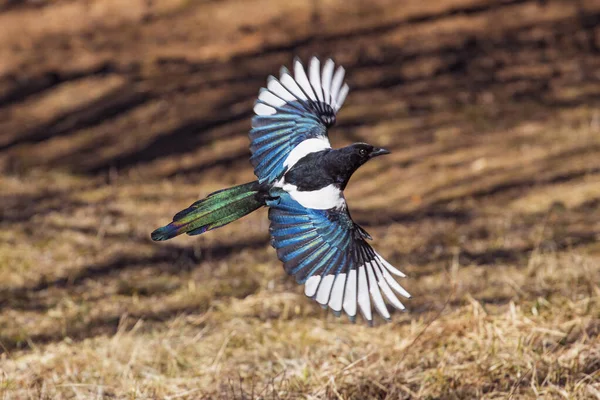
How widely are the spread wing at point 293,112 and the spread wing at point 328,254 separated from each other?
0.25 m

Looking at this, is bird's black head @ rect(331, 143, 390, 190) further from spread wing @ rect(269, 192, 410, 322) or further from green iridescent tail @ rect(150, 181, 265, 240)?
green iridescent tail @ rect(150, 181, 265, 240)

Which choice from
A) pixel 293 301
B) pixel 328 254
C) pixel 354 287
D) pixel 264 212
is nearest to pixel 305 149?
pixel 328 254

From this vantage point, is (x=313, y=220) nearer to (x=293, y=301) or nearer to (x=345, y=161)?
(x=345, y=161)

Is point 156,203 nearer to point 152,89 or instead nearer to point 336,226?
point 152,89

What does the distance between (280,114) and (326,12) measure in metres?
6.06

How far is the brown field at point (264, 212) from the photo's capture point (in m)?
3.48

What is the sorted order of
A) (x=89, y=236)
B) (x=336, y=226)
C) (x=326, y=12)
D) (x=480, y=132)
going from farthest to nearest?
(x=326, y=12) → (x=480, y=132) → (x=89, y=236) → (x=336, y=226)

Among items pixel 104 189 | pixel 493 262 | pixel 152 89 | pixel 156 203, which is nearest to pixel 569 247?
pixel 493 262

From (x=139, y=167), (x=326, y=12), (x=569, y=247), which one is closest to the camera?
(x=569, y=247)

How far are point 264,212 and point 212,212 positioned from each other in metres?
3.05

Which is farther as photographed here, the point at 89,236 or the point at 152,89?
the point at 152,89

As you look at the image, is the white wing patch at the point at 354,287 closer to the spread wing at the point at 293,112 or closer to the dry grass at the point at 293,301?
the dry grass at the point at 293,301

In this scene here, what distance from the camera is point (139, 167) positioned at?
21.6 feet

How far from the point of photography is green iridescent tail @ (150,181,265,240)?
9.86 feet
